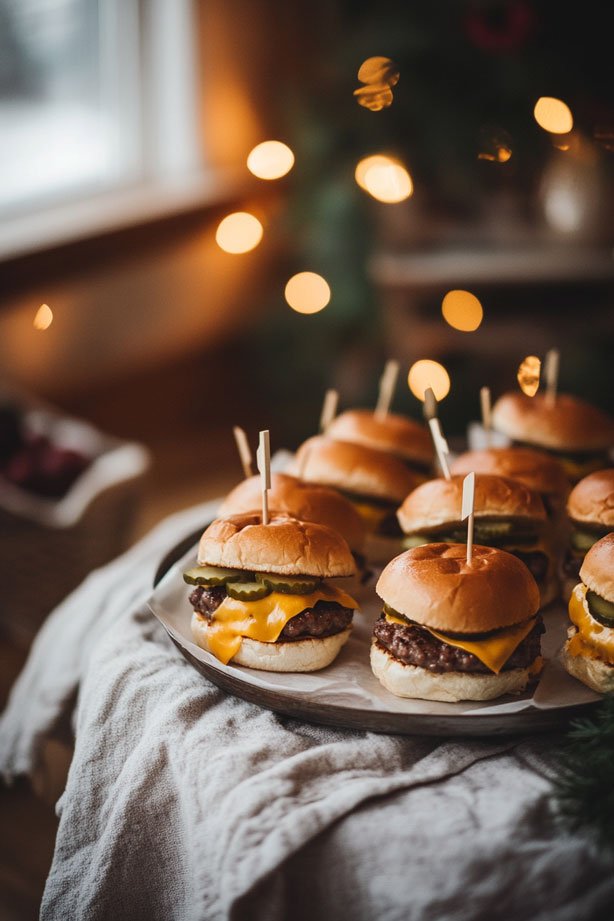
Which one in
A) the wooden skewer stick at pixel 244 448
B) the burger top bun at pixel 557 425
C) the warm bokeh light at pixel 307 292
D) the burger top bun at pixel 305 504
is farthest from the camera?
the warm bokeh light at pixel 307 292

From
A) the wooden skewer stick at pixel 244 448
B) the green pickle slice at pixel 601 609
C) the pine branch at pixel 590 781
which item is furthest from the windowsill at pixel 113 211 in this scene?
the pine branch at pixel 590 781

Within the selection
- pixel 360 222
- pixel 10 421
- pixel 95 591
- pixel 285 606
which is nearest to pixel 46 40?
pixel 360 222

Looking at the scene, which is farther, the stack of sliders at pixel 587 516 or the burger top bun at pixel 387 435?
the burger top bun at pixel 387 435

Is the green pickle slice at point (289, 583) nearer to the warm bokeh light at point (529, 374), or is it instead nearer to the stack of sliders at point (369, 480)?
the stack of sliders at point (369, 480)

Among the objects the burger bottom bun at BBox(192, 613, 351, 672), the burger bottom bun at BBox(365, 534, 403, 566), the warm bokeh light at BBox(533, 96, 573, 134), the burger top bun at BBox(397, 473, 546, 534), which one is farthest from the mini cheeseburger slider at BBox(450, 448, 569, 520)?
the warm bokeh light at BBox(533, 96, 573, 134)

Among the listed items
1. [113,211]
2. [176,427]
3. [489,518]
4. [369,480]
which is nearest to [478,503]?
[489,518]

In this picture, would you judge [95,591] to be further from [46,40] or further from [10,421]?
[46,40]
